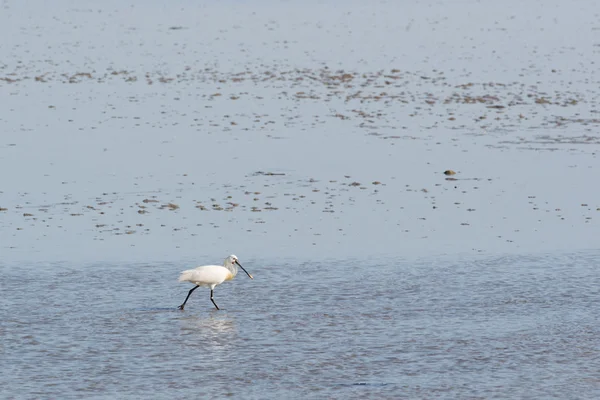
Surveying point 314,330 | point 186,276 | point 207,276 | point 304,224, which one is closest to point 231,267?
point 207,276

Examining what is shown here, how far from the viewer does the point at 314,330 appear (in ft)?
57.3

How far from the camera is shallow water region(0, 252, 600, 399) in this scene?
15094 millimetres

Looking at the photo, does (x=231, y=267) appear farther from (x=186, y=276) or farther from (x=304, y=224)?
(x=304, y=224)

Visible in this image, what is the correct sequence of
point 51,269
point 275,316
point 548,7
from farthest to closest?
point 548,7 → point 51,269 → point 275,316

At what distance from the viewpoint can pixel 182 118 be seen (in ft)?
122

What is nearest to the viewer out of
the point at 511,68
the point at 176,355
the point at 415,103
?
the point at 176,355

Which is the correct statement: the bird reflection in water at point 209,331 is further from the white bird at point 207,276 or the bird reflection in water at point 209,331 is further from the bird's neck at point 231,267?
the bird's neck at point 231,267

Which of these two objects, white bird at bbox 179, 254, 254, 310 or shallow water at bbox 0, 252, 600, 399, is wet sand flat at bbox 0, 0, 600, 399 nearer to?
shallow water at bbox 0, 252, 600, 399

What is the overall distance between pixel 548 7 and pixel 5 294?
224ft

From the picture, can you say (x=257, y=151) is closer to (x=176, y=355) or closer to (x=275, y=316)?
(x=275, y=316)

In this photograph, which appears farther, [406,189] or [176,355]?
[406,189]

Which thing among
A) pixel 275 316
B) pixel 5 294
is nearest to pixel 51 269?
pixel 5 294

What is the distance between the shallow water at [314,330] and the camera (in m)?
15.1

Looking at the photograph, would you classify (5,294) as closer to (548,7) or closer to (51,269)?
(51,269)
